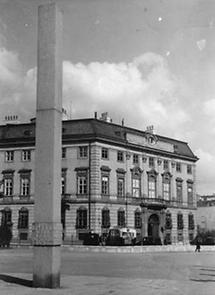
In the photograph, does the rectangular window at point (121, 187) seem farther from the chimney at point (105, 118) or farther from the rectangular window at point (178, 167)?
the rectangular window at point (178, 167)

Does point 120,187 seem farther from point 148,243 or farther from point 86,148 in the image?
point 148,243

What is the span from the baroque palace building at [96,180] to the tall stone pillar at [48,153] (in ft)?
125

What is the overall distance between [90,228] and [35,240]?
39.4 m

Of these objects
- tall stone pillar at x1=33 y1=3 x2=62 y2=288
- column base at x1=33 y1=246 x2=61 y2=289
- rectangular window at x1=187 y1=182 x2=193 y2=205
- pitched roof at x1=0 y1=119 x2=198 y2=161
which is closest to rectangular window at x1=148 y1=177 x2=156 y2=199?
pitched roof at x1=0 y1=119 x2=198 y2=161

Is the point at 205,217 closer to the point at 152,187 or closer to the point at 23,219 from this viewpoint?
the point at 152,187

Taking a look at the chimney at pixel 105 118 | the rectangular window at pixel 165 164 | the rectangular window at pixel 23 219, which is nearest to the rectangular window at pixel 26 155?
the rectangular window at pixel 23 219

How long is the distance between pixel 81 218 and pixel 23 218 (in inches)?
264

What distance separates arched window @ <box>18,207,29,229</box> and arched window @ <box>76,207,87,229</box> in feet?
19.1

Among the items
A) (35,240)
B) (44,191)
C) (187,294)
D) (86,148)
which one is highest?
(86,148)

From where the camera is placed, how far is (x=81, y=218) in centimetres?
5403

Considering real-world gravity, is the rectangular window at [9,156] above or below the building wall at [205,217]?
above

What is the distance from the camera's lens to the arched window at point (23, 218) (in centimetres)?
5466

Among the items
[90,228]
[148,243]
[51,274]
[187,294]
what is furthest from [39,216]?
[90,228]

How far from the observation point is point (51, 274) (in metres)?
13.6
